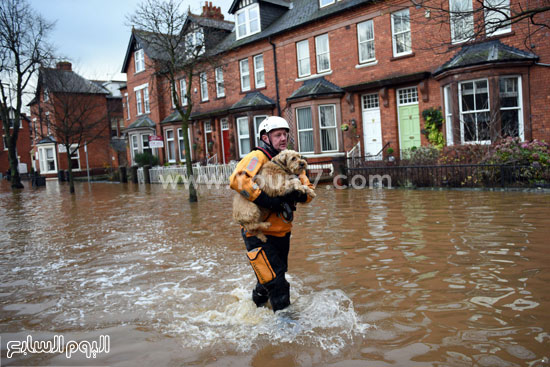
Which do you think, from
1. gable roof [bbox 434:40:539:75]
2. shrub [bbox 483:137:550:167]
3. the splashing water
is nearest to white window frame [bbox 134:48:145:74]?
gable roof [bbox 434:40:539:75]

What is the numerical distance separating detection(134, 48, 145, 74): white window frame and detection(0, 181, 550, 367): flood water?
81.7 ft

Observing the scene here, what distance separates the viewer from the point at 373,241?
7.29 meters

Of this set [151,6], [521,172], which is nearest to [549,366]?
[521,172]

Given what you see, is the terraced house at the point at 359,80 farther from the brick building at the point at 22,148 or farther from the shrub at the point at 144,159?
the brick building at the point at 22,148

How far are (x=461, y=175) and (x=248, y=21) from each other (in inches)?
656

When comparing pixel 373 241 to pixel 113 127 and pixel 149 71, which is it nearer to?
pixel 149 71

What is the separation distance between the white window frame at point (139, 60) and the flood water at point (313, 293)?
81.7ft

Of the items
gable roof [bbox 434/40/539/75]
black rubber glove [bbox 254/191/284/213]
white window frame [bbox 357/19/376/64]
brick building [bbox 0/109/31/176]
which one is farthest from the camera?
brick building [bbox 0/109/31/176]

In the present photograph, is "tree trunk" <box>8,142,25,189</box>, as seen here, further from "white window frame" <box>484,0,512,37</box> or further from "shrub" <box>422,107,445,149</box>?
"white window frame" <box>484,0,512,37</box>

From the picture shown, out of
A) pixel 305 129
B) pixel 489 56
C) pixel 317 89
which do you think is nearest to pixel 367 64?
pixel 317 89

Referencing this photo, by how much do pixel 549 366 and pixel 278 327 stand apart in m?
2.19

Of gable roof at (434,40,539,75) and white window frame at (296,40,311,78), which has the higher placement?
white window frame at (296,40,311,78)

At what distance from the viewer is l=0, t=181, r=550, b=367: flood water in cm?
368

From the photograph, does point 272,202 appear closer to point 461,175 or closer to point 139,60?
point 461,175
